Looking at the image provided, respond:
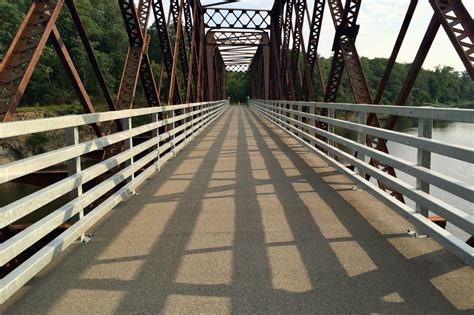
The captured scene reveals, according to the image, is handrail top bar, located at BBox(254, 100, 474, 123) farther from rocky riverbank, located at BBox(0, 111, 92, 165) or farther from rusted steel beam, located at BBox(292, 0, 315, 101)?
rocky riverbank, located at BBox(0, 111, 92, 165)

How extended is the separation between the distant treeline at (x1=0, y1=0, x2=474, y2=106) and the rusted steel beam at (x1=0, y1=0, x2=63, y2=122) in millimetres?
51025

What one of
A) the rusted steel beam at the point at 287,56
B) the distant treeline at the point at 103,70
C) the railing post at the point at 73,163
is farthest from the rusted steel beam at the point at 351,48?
the distant treeline at the point at 103,70

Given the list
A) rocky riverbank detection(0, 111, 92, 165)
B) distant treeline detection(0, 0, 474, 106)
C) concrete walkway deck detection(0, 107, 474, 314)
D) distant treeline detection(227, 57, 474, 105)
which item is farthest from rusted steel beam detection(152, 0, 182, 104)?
distant treeline detection(227, 57, 474, 105)

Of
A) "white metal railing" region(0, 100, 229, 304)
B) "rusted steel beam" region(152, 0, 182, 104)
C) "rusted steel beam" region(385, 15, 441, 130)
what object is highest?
"rusted steel beam" region(152, 0, 182, 104)

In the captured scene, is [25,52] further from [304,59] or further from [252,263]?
[304,59]

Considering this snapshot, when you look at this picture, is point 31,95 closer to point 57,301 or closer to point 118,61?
point 118,61

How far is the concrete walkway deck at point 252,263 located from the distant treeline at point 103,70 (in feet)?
172

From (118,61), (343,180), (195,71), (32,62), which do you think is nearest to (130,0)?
(32,62)

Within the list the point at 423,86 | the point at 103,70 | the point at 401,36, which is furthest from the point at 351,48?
the point at 423,86

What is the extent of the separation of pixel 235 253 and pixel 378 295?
120 cm

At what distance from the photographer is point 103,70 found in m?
64.5

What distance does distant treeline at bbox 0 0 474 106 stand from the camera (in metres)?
60.7

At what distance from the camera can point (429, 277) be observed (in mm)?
2998

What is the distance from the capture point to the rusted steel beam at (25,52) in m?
4.95
